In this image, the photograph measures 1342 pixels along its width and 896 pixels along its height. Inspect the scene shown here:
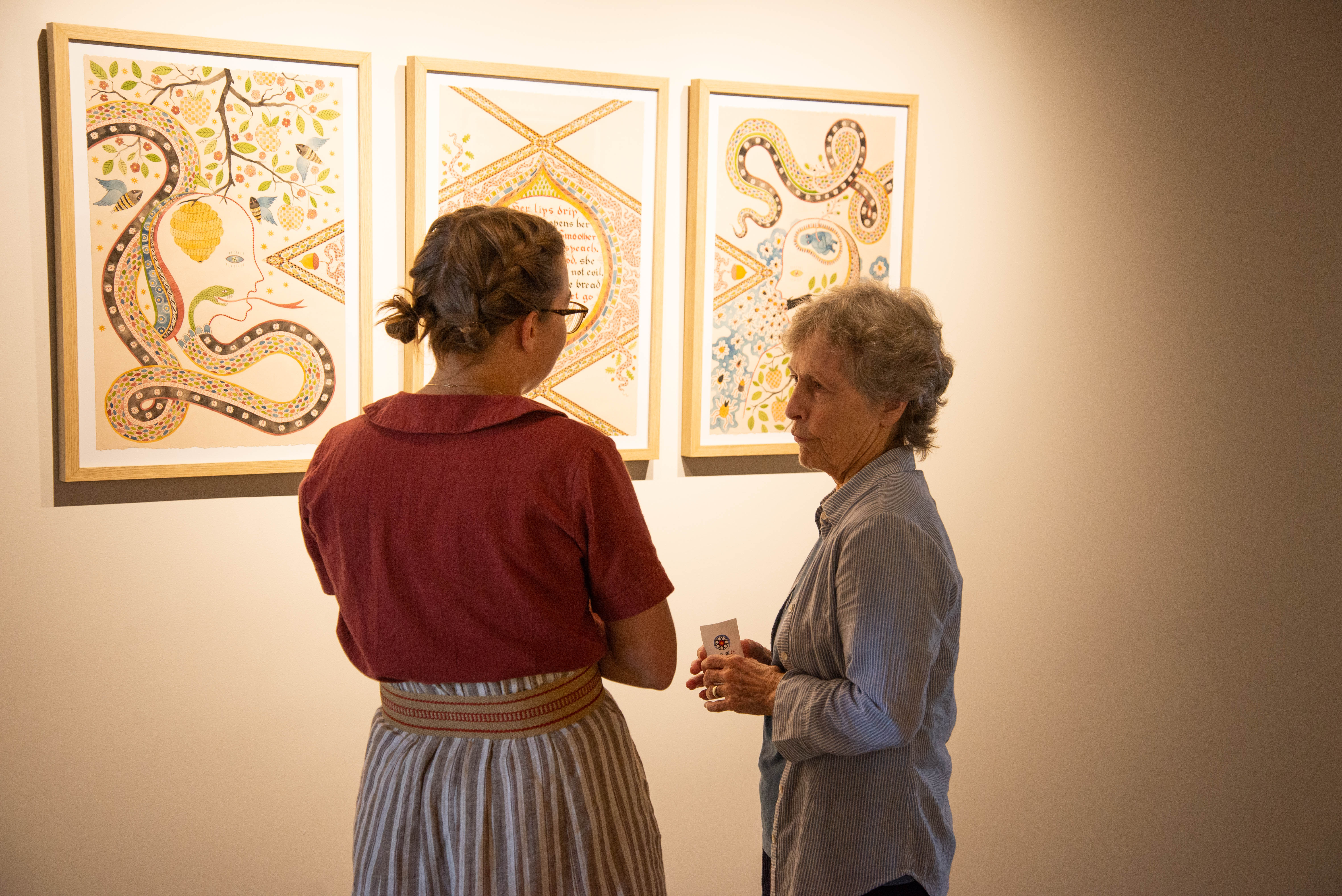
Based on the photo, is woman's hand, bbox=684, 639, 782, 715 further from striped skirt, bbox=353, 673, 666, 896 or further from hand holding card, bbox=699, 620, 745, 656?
striped skirt, bbox=353, 673, 666, 896

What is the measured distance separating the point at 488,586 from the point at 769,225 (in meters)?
1.47

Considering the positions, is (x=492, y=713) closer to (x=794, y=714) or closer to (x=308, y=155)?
(x=794, y=714)

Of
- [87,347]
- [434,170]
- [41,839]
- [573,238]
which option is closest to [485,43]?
[434,170]

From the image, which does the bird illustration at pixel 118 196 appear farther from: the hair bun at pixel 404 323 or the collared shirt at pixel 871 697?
the collared shirt at pixel 871 697

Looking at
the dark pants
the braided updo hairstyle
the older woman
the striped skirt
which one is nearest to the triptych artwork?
the older woman

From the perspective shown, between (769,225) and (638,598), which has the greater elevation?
(769,225)

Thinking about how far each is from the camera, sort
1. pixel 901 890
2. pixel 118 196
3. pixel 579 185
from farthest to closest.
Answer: pixel 579 185 < pixel 118 196 < pixel 901 890

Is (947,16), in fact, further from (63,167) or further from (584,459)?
(63,167)

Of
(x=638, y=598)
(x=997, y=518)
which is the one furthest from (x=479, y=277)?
(x=997, y=518)

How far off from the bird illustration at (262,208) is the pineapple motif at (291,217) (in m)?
0.02

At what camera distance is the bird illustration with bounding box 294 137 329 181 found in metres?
2.16

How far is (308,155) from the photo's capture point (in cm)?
217

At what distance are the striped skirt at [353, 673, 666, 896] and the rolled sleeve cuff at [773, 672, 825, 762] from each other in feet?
0.96

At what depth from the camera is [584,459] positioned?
1.37 metres
